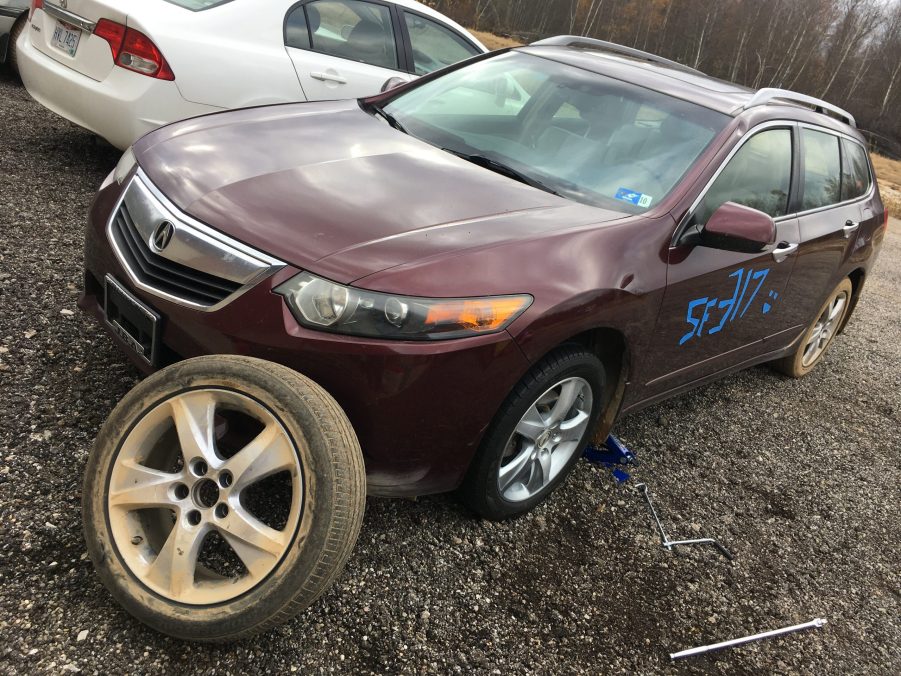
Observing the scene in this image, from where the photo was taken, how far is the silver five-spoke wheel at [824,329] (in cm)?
505

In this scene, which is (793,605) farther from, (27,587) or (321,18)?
(321,18)

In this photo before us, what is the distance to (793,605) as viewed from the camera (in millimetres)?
2992

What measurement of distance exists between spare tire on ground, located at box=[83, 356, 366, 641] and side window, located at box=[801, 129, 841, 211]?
2.99 meters

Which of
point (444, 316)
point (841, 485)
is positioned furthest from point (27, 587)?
point (841, 485)

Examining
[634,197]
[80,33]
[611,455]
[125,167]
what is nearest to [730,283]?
[634,197]

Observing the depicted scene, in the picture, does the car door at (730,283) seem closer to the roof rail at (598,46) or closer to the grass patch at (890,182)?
the roof rail at (598,46)

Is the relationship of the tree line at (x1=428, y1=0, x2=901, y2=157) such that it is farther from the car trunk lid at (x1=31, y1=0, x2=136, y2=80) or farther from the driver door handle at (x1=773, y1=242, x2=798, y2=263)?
the driver door handle at (x1=773, y1=242, x2=798, y2=263)

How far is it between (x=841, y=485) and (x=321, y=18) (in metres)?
4.33

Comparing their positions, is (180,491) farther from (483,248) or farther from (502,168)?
(502,168)

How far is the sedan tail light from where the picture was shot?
4.52 meters

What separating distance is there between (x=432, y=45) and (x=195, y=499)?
4.88m

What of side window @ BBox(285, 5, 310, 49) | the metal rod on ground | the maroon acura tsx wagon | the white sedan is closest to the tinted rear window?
the white sedan

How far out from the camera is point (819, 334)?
5.17 m

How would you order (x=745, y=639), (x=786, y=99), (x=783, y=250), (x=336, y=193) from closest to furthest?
(x=336, y=193) → (x=745, y=639) → (x=783, y=250) → (x=786, y=99)
